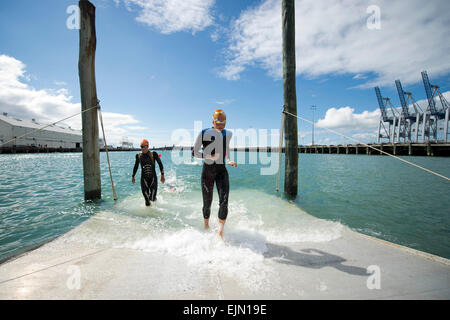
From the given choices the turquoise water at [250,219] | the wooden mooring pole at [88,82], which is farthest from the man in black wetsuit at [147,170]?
the wooden mooring pole at [88,82]

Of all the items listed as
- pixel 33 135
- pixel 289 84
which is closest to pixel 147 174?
pixel 289 84

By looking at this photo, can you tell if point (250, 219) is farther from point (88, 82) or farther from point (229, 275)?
point (88, 82)

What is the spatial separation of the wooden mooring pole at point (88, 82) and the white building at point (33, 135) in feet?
193

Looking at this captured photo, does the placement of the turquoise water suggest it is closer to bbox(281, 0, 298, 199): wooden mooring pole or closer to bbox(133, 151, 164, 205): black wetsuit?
bbox(133, 151, 164, 205): black wetsuit

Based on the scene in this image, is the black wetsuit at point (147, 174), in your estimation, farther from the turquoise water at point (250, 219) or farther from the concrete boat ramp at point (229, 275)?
the concrete boat ramp at point (229, 275)

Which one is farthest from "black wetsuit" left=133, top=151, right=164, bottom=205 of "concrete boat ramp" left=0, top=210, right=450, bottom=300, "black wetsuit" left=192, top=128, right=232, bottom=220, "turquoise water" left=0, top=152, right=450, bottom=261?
"concrete boat ramp" left=0, top=210, right=450, bottom=300

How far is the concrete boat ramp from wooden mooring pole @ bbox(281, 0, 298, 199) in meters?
3.89

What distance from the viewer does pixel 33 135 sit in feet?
220

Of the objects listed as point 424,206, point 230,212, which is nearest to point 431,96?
point 424,206

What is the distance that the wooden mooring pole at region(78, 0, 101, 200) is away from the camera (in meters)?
5.97

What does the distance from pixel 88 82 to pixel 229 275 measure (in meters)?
7.12

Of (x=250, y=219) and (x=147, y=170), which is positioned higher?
(x=147, y=170)
